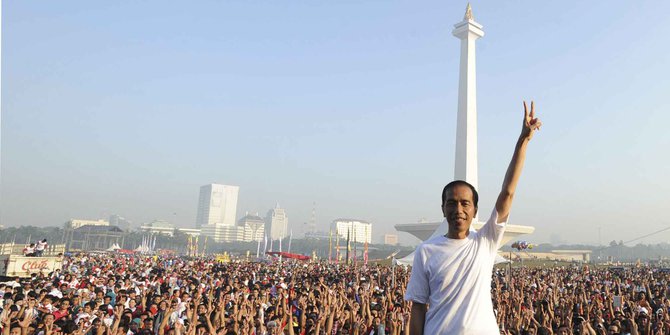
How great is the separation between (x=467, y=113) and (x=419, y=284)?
145 ft

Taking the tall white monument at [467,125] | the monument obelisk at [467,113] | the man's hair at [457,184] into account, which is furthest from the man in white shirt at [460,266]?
the monument obelisk at [467,113]

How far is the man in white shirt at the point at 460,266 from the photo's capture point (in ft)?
7.23

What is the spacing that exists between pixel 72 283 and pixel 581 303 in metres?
14.8

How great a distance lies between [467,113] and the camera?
44.5 meters

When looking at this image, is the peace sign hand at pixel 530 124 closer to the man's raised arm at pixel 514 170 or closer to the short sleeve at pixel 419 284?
the man's raised arm at pixel 514 170

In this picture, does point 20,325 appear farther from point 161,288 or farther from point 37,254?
point 37,254

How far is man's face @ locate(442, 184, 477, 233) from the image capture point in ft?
7.66

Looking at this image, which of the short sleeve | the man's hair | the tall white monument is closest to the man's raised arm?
the man's hair

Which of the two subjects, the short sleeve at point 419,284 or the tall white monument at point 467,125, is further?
the tall white monument at point 467,125

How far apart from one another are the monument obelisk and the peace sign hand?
42.6 meters

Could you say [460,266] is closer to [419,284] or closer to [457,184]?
[419,284]

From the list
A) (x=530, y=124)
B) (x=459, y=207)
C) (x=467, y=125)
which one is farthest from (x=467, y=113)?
(x=459, y=207)

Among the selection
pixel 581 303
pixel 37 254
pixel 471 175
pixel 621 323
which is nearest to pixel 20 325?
pixel 621 323

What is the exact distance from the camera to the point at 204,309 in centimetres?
948
